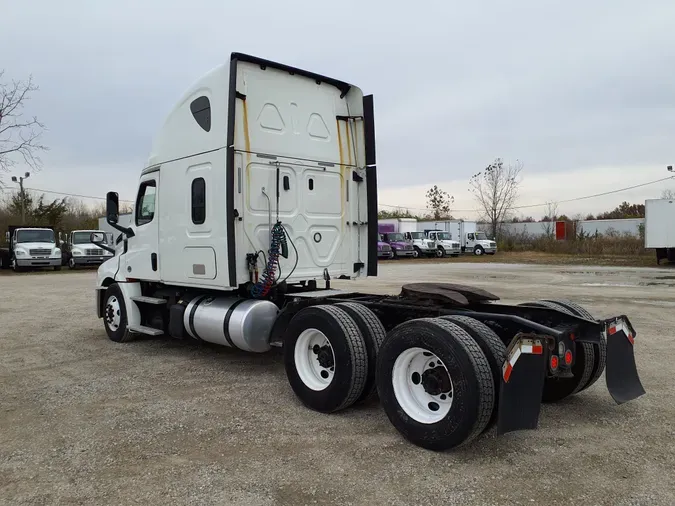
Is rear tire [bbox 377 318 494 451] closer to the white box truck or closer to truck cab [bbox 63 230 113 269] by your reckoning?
truck cab [bbox 63 230 113 269]

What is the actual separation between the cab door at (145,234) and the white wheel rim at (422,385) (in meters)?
4.33

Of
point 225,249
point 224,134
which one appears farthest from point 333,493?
point 224,134

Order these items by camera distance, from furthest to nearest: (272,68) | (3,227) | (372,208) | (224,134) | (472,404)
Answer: (3,227), (372,208), (272,68), (224,134), (472,404)

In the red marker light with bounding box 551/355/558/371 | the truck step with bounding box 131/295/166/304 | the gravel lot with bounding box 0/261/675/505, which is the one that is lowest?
the gravel lot with bounding box 0/261/675/505

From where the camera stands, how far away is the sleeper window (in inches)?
261

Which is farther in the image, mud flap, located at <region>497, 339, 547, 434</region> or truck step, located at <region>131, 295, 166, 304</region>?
truck step, located at <region>131, 295, 166, 304</region>

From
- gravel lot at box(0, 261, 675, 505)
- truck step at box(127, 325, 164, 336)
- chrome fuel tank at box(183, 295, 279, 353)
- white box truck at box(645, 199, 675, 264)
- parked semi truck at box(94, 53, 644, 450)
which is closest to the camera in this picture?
gravel lot at box(0, 261, 675, 505)

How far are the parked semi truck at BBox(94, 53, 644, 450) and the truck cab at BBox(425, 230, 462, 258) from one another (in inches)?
1351

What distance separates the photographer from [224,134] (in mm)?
6215

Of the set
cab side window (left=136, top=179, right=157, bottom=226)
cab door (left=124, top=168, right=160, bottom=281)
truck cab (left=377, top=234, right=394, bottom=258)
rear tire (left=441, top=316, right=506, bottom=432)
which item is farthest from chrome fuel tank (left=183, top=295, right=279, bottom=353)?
truck cab (left=377, top=234, right=394, bottom=258)

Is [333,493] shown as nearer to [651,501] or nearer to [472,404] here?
[472,404]

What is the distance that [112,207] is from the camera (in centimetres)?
778

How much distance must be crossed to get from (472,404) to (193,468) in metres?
1.95

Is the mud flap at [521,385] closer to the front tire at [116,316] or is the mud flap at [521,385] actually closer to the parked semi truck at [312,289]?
the parked semi truck at [312,289]
